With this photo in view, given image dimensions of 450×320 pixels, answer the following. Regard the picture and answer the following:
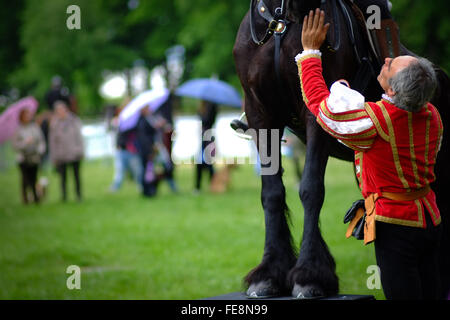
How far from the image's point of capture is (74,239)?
1070 centimetres

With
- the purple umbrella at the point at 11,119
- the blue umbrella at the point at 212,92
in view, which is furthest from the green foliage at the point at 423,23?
the purple umbrella at the point at 11,119

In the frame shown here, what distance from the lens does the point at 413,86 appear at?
3.52 meters

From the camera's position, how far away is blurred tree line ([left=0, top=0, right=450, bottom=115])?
2647 centimetres

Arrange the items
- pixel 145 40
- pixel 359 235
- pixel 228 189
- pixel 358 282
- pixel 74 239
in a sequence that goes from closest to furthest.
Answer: pixel 359 235 → pixel 358 282 → pixel 74 239 → pixel 228 189 → pixel 145 40

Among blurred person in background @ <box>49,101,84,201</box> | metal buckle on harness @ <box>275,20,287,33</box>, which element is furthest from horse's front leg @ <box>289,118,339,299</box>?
blurred person in background @ <box>49,101,84,201</box>

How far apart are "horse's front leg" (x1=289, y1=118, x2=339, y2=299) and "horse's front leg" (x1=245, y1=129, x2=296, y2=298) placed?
153 millimetres

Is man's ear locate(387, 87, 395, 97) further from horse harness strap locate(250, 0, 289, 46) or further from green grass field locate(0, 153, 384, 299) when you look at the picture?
green grass field locate(0, 153, 384, 299)

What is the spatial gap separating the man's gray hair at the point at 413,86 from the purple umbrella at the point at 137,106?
12.8 m

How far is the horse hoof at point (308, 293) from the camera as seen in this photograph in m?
3.92

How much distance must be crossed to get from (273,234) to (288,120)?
2.55ft

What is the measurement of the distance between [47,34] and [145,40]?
24.8 feet

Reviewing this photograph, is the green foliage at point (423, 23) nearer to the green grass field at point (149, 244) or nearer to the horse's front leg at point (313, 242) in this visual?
the green grass field at point (149, 244)
